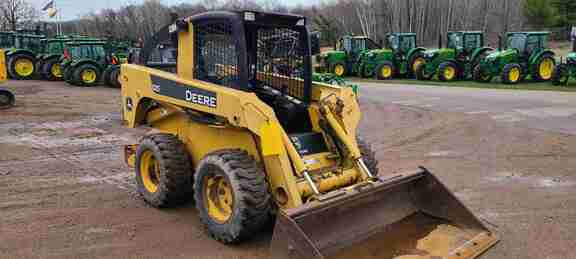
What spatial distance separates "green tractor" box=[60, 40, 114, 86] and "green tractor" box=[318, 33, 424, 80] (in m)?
9.72

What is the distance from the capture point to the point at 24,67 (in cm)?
2048

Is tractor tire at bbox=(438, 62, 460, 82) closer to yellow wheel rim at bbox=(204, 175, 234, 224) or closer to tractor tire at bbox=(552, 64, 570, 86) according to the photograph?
tractor tire at bbox=(552, 64, 570, 86)

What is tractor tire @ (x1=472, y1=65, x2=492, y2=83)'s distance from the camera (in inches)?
753

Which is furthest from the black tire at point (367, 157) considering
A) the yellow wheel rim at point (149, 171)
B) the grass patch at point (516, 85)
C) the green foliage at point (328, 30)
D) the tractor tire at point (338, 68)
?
the green foliage at point (328, 30)

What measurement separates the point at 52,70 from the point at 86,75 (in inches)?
109

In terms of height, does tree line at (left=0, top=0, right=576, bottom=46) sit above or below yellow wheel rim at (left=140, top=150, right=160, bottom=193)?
above

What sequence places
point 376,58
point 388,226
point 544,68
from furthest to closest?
point 376,58 < point 544,68 < point 388,226

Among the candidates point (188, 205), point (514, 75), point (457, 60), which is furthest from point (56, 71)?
point (514, 75)

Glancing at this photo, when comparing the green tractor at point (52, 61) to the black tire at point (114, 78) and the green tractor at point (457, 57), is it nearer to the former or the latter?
the black tire at point (114, 78)

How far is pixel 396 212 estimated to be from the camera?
4.44 metres

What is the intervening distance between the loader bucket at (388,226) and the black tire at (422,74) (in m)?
17.6

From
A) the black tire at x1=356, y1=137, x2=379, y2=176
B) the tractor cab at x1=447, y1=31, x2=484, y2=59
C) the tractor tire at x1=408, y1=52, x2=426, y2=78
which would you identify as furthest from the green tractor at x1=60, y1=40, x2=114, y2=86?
the black tire at x1=356, y1=137, x2=379, y2=176

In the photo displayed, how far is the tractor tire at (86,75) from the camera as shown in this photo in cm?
1809

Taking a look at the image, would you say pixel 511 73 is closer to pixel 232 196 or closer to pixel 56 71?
pixel 232 196
